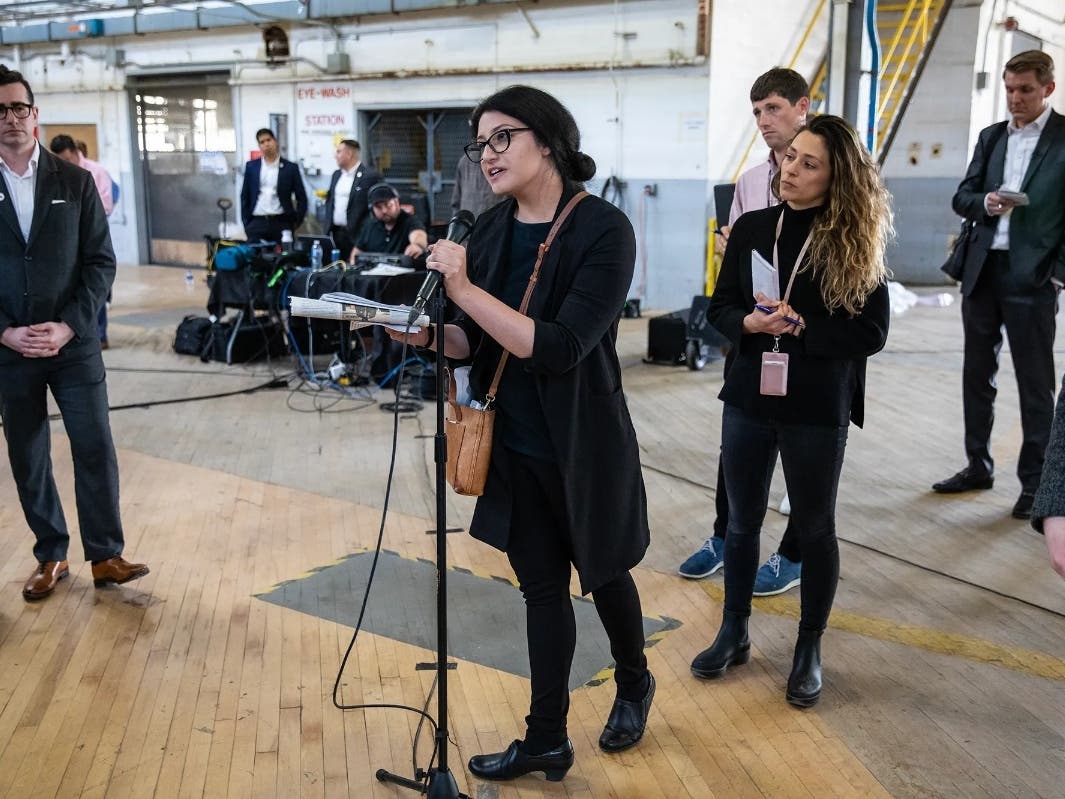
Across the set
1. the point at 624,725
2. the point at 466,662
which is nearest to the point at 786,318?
the point at 624,725

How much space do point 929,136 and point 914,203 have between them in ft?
2.54

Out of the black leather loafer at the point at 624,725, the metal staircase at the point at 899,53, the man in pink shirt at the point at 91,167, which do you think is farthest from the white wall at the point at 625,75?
the black leather loafer at the point at 624,725

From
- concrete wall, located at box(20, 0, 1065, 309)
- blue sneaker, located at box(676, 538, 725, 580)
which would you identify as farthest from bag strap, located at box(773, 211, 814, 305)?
concrete wall, located at box(20, 0, 1065, 309)

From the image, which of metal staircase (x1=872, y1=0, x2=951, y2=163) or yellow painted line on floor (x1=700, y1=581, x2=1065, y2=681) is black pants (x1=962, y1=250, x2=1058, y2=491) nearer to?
yellow painted line on floor (x1=700, y1=581, x2=1065, y2=681)

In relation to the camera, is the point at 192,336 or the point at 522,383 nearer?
the point at 522,383

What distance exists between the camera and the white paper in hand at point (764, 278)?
2.70m

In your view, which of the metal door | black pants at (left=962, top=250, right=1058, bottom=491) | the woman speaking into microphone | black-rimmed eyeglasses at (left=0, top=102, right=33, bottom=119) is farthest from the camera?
the metal door

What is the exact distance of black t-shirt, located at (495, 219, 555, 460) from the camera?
87.4 inches

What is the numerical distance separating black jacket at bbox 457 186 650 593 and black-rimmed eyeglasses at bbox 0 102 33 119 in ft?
6.08

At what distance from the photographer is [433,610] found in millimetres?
3445

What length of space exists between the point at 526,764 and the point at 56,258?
7.41 ft

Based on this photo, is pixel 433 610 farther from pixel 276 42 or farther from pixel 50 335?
pixel 276 42

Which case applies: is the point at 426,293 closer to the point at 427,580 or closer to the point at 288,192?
the point at 427,580

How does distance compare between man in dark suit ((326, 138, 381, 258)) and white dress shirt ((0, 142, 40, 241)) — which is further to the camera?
man in dark suit ((326, 138, 381, 258))
